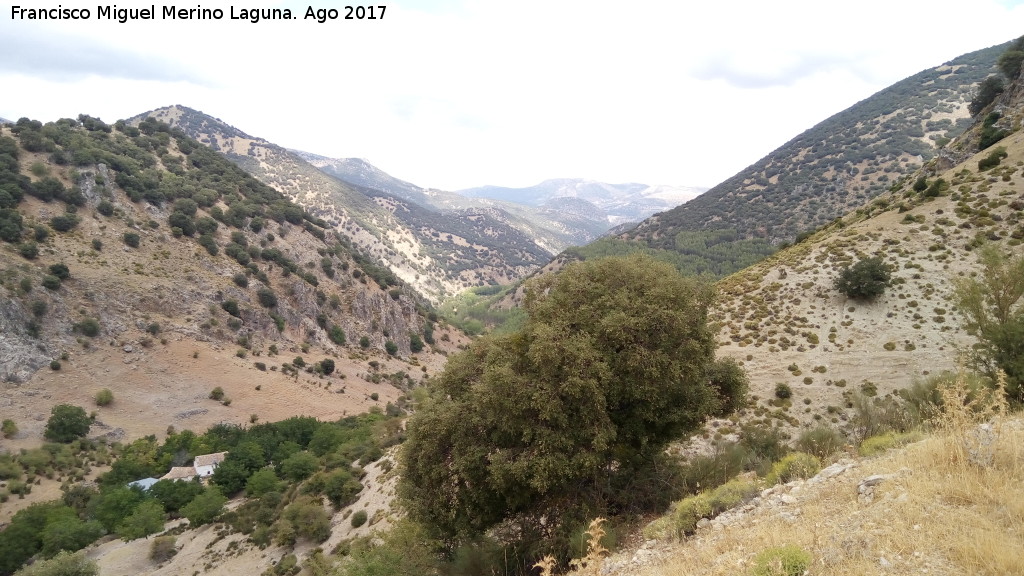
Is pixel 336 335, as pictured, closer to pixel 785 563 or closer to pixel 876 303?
pixel 876 303

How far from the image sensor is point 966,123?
9831 cm

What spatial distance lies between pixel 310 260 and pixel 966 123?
5776 inches

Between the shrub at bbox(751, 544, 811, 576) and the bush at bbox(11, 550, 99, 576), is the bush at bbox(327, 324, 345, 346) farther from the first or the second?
the shrub at bbox(751, 544, 811, 576)

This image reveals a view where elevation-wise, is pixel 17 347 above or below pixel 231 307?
below

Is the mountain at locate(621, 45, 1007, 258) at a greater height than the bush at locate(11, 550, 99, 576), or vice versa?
the mountain at locate(621, 45, 1007, 258)

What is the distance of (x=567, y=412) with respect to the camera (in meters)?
12.5

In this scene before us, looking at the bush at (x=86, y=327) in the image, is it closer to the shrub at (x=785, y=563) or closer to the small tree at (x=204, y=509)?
the small tree at (x=204, y=509)

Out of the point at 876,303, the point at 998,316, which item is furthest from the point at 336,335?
the point at 998,316

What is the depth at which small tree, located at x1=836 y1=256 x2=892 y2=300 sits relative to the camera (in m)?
22.7

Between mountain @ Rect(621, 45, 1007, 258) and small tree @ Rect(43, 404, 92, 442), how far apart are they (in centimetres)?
10800

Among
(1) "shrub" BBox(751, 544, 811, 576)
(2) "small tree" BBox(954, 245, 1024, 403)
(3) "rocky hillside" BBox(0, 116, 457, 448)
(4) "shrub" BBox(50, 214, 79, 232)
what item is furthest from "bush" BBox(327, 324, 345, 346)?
(1) "shrub" BBox(751, 544, 811, 576)

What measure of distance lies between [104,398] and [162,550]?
26469mm

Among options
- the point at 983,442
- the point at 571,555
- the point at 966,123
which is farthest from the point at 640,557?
the point at 966,123

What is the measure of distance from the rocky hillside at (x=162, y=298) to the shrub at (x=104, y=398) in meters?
0.91
